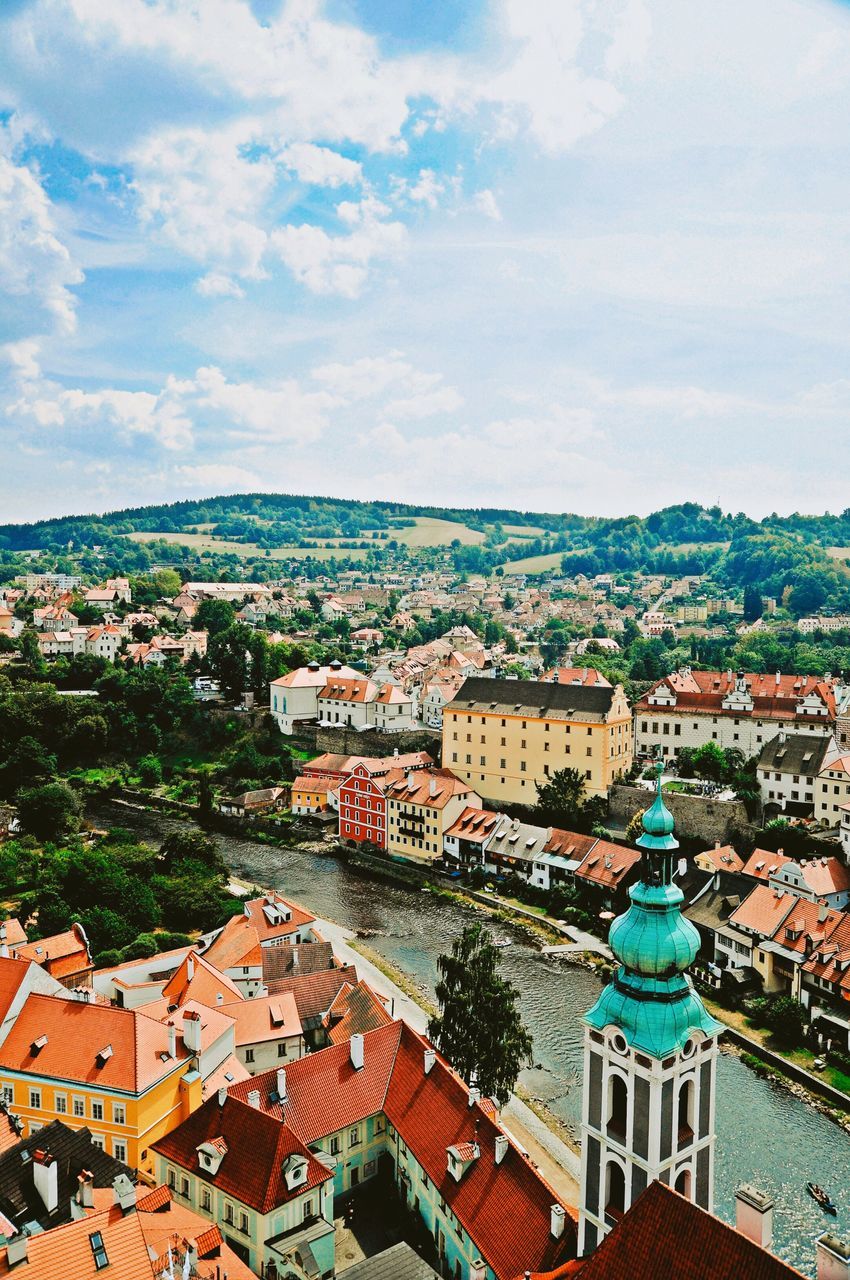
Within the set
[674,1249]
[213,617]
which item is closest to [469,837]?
[674,1249]

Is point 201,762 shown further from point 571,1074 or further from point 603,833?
point 571,1074

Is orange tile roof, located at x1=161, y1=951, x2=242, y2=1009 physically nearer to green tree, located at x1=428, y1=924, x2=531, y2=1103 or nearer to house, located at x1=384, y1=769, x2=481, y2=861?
green tree, located at x1=428, y1=924, x2=531, y2=1103

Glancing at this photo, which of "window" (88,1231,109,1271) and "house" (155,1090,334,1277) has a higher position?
"window" (88,1231,109,1271)

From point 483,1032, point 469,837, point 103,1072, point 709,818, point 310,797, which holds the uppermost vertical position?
point 103,1072

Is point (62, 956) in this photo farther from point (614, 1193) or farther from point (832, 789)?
point (832, 789)

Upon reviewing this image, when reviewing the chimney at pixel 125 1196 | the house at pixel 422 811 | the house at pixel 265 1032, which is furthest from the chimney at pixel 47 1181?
the house at pixel 422 811

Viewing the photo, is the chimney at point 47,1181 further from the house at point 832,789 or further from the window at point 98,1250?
the house at point 832,789

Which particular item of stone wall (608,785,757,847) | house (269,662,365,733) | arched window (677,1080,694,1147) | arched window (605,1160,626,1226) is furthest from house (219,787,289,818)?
arched window (677,1080,694,1147)
